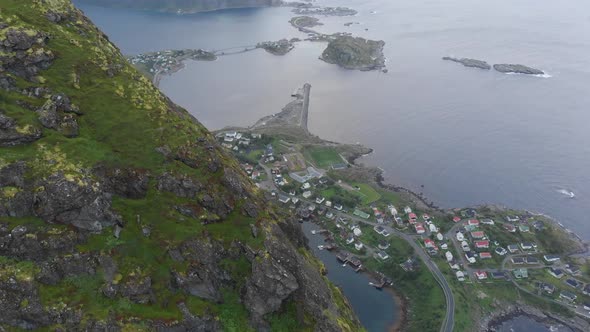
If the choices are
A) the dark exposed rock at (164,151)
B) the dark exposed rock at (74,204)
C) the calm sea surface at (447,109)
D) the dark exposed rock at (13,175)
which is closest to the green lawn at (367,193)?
the calm sea surface at (447,109)

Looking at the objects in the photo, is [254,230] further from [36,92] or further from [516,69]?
[516,69]

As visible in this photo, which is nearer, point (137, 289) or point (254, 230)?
point (137, 289)

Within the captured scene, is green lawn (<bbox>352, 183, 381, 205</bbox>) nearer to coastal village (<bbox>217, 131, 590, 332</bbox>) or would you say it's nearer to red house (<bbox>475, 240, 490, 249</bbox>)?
coastal village (<bbox>217, 131, 590, 332</bbox>)

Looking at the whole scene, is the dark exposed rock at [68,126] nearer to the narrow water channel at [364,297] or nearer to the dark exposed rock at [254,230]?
the dark exposed rock at [254,230]

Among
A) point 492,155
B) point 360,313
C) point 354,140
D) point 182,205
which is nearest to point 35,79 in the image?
point 182,205

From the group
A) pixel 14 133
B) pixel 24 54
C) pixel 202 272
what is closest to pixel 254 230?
pixel 202 272

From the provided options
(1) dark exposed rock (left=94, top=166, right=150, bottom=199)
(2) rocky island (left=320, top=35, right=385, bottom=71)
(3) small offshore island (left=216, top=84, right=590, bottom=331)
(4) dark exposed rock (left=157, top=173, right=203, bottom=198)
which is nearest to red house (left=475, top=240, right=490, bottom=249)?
(3) small offshore island (left=216, top=84, right=590, bottom=331)
